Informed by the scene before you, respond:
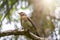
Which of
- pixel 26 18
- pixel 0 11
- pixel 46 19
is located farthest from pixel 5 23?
pixel 46 19

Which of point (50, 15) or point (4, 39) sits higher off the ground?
point (50, 15)

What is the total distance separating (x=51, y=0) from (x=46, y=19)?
0.98 ft

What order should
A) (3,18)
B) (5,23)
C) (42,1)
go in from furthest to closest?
(5,23), (3,18), (42,1)

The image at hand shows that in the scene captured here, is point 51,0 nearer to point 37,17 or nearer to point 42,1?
point 42,1

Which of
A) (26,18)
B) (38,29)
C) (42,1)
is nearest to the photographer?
(38,29)

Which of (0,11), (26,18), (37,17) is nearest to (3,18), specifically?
(0,11)

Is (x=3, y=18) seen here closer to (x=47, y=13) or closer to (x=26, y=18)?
(x=26, y=18)

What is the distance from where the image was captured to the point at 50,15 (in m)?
2.90

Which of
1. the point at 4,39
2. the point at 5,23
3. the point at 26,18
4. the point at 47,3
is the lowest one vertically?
the point at 4,39

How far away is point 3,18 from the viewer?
128 inches

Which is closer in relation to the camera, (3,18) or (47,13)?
(47,13)

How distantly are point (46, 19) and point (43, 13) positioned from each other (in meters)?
0.13

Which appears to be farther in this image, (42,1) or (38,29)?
(42,1)

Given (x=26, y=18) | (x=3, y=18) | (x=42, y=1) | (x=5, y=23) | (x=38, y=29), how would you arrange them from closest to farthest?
(x=38, y=29) < (x=42, y=1) < (x=26, y=18) < (x=3, y=18) < (x=5, y=23)
